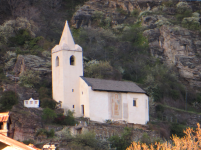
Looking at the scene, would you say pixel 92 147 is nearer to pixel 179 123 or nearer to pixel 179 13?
pixel 179 123

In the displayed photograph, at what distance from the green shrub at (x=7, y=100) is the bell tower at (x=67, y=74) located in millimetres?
6358

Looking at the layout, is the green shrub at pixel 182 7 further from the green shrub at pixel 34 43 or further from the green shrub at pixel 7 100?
the green shrub at pixel 7 100

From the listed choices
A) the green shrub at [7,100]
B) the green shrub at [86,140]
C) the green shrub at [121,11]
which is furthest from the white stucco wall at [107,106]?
the green shrub at [121,11]

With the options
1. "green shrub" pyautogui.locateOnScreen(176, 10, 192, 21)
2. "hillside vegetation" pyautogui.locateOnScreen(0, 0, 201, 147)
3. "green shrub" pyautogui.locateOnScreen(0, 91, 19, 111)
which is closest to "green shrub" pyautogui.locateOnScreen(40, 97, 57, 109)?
"hillside vegetation" pyautogui.locateOnScreen(0, 0, 201, 147)

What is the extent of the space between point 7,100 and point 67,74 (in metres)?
8.83

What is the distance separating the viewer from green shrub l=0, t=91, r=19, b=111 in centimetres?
Answer: 4275

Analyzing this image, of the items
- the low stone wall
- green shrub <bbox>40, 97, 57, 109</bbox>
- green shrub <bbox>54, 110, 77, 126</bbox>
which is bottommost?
the low stone wall

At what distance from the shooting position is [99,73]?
57.9 meters

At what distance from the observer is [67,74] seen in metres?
49.3

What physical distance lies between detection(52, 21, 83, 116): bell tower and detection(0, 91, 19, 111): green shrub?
636 cm

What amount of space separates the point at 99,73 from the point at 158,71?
14069 mm

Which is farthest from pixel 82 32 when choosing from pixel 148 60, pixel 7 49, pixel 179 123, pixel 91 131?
pixel 91 131

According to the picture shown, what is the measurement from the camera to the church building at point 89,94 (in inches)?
1873

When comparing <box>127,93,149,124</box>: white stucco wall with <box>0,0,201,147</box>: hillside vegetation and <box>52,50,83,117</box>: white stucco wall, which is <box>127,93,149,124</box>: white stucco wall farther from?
<box>52,50,83,117</box>: white stucco wall
